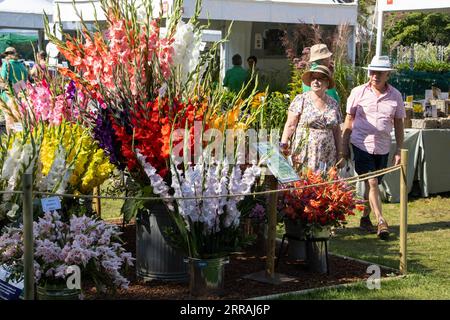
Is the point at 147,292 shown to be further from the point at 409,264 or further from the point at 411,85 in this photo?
the point at 411,85

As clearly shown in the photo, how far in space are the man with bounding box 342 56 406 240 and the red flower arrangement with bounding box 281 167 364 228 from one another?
5.44 feet

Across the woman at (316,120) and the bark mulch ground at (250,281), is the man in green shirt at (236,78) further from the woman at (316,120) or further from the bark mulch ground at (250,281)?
the bark mulch ground at (250,281)

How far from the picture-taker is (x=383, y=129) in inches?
301

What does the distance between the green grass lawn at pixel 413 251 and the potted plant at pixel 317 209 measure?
0.49 m

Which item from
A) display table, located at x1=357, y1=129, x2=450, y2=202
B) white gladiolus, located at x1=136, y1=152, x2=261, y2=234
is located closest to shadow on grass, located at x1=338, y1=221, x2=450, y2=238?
display table, located at x1=357, y1=129, x2=450, y2=202

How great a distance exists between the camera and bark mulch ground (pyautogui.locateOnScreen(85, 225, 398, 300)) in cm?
531

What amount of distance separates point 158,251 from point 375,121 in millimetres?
3011

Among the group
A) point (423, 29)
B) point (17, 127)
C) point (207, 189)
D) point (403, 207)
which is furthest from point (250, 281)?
point (423, 29)

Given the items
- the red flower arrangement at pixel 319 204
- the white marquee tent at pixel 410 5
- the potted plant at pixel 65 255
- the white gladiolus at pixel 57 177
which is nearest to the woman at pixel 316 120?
the red flower arrangement at pixel 319 204

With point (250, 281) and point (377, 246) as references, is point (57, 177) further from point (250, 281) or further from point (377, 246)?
point (377, 246)

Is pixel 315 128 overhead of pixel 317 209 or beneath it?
overhead

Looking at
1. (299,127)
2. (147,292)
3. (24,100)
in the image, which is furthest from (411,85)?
(147,292)

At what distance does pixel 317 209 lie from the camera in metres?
5.81
